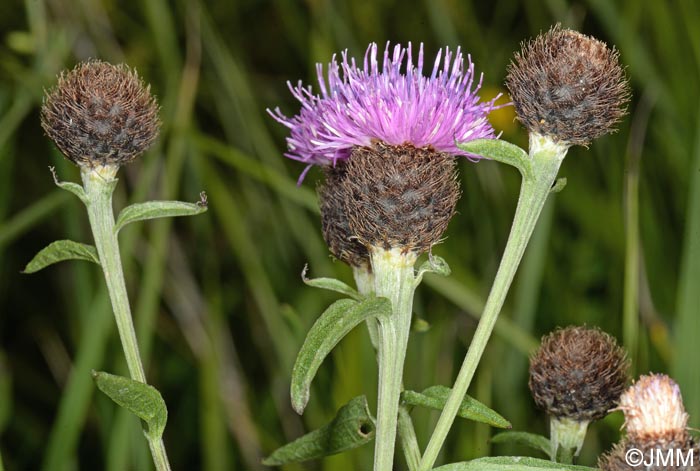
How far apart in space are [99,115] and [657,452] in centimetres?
113

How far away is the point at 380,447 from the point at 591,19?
297 centimetres

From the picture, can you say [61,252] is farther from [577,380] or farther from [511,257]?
[577,380]

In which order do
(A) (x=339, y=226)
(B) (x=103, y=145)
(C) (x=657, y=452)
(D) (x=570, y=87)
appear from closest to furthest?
1. (C) (x=657, y=452)
2. (D) (x=570, y=87)
3. (B) (x=103, y=145)
4. (A) (x=339, y=226)

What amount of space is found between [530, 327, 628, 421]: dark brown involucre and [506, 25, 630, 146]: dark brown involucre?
40cm

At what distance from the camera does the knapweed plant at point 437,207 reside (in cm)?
157

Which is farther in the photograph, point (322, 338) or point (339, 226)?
point (339, 226)

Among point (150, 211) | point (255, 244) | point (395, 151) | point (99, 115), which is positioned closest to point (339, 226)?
point (395, 151)

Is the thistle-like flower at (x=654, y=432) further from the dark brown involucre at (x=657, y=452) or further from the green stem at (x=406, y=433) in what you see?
the green stem at (x=406, y=433)

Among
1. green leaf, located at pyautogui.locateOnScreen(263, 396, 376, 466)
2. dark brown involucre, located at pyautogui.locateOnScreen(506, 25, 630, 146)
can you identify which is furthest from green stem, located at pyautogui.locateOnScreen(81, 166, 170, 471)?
dark brown involucre, located at pyautogui.locateOnScreen(506, 25, 630, 146)

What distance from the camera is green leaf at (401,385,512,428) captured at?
5.09 ft

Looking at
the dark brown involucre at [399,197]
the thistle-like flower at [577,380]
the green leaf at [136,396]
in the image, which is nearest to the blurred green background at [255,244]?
the thistle-like flower at [577,380]

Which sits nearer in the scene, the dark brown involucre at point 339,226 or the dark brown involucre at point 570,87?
the dark brown involucre at point 570,87

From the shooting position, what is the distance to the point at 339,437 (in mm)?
1749

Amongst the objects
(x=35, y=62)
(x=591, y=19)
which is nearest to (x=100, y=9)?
(x=35, y=62)
